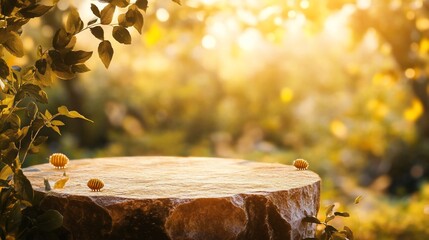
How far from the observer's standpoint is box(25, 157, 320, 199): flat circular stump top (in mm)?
1921

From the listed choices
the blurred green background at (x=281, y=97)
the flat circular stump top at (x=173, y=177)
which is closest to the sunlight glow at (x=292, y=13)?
the blurred green background at (x=281, y=97)

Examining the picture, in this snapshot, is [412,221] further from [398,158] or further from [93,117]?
[93,117]

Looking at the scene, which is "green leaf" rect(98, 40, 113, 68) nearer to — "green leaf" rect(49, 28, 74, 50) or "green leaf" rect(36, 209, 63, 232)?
"green leaf" rect(49, 28, 74, 50)

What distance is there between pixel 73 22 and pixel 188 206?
2.03 feet

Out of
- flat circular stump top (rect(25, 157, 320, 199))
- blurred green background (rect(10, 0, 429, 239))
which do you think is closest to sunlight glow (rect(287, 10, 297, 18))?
blurred green background (rect(10, 0, 429, 239))

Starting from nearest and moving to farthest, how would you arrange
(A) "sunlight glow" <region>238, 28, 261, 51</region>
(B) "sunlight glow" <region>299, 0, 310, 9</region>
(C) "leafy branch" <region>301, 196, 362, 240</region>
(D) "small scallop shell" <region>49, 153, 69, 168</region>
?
1. (C) "leafy branch" <region>301, 196, 362, 240</region>
2. (D) "small scallop shell" <region>49, 153, 69, 168</region>
3. (B) "sunlight glow" <region>299, 0, 310, 9</region>
4. (A) "sunlight glow" <region>238, 28, 261, 51</region>

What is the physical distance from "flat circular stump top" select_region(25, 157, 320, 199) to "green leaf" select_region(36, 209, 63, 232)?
0.10 meters

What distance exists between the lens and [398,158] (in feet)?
29.0

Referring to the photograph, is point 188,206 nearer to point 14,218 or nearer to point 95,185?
point 95,185

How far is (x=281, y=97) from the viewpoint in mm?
4285

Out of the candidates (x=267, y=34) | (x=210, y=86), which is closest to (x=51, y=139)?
(x=210, y=86)

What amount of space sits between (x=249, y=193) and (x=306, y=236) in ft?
1.19

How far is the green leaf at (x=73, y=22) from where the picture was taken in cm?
182

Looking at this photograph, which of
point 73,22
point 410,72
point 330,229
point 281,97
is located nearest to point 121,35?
point 73,22
